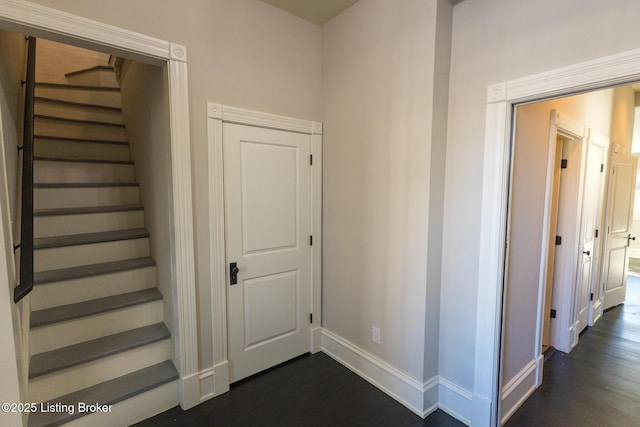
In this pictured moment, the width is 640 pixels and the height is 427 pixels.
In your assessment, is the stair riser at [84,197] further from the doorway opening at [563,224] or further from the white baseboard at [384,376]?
the doorway opening at [563,224]

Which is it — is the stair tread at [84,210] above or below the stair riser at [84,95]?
below

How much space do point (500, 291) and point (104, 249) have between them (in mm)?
2981

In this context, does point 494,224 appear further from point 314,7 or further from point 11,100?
point 11,100

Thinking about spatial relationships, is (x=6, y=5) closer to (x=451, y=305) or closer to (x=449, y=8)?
(x=449, y=8)

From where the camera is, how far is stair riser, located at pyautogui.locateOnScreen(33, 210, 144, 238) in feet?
Answer: 7.63

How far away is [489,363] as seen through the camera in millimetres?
1827

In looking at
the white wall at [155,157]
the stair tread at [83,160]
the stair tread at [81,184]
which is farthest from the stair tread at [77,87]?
the stair tread at [81,184]

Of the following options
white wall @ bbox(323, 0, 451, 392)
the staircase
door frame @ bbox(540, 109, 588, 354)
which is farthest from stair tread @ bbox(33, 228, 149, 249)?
door frame @ bbox(540, 109, 588, 354)

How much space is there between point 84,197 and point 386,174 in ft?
8.76

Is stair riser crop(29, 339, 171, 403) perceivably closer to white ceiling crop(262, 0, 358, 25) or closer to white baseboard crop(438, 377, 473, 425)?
white baseboard crop(438, 377, 473, 425)

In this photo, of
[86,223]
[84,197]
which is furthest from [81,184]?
[86,223]

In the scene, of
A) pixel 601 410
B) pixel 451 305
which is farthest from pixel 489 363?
pixel 601 410

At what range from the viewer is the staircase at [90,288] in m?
1.85

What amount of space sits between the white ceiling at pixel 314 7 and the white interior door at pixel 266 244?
3.21 feet
